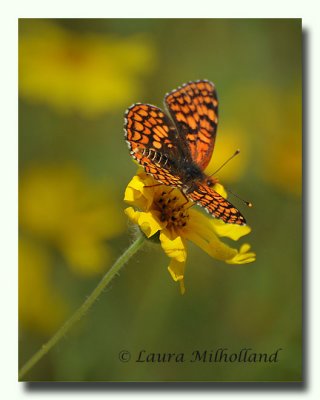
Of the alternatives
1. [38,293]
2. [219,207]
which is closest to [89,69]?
[38,293]

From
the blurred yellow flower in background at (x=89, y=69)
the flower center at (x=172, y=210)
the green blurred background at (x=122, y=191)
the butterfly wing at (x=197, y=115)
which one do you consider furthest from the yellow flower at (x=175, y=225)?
the blurred yellow flower in background at (x=89, y=69)

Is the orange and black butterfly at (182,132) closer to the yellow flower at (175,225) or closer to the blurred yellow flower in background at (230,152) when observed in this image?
the yellow flower at (175,225)

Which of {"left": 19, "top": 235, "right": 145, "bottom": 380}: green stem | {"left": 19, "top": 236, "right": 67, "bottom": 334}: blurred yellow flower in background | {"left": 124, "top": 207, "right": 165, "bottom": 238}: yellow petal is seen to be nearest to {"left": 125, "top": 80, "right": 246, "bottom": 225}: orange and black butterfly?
{"left": 124, "top": 207, "right": 165, "bottom": 238}: yellow petal

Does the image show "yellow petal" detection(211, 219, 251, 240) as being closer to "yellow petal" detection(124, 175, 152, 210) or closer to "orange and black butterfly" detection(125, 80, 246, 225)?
"orange and black butterfly" detection(125, 80, 246, 225)
